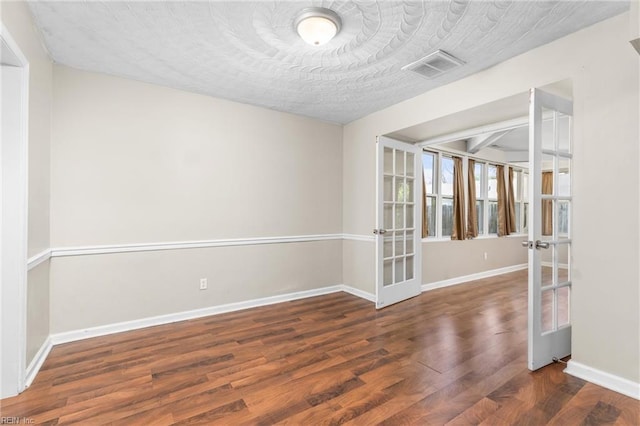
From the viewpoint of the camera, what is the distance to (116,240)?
294 centimetres

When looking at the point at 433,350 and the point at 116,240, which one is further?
the point at 116,240

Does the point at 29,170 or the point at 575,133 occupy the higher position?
the point at 575,133

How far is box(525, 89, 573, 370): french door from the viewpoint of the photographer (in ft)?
7.28

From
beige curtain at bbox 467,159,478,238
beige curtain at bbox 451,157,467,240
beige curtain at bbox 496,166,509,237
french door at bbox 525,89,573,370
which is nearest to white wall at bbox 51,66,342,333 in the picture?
beige curtain at bbox 451,157,467,240


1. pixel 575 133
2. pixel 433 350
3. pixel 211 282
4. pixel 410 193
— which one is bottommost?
pixel 433 350

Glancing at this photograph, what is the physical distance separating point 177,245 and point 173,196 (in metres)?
0.53

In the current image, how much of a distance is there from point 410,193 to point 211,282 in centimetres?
283

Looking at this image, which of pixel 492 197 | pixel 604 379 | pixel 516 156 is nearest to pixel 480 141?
pixel 492 197

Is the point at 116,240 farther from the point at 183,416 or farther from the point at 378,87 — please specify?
the point at 378,87

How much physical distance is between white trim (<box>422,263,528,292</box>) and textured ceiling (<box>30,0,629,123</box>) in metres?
2.98

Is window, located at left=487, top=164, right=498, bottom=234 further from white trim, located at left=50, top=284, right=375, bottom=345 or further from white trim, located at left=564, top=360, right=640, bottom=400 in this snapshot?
white trim, located at left=564, top=360, right=640, bottom=400

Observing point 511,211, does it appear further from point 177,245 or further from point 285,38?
point 177,245

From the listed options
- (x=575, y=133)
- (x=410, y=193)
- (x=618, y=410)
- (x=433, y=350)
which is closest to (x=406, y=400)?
(x=433, y=350)

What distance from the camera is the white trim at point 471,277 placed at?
15.4ft
